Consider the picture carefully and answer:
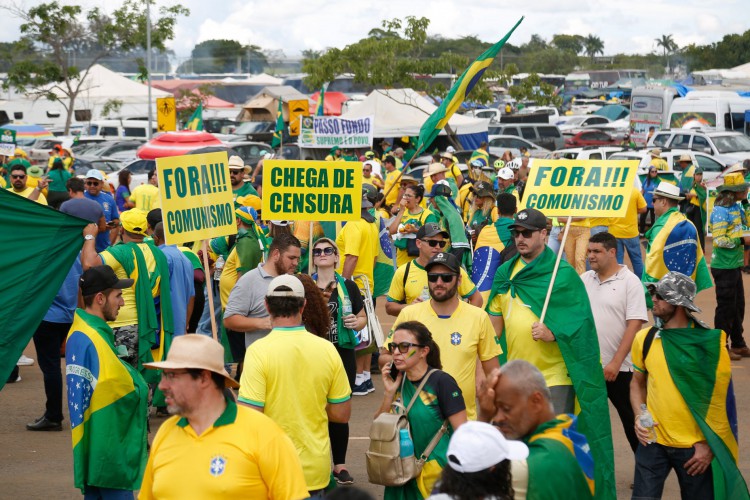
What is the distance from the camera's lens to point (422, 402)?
5.55 meters

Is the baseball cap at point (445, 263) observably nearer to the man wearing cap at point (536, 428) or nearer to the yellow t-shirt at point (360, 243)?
the man wearing cap at point (536, 428)

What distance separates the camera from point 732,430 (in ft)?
20.4

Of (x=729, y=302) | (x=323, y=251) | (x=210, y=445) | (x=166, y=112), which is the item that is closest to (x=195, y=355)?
(x=210, y=445)

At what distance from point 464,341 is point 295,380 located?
1.28 metres

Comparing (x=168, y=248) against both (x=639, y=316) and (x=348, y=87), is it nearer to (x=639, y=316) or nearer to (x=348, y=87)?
(x=639, y=316)

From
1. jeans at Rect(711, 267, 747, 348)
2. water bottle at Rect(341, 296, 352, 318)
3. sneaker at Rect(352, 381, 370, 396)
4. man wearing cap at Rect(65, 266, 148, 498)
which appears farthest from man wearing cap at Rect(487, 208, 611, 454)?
jeans at Rect(711, 267, 747, 348)

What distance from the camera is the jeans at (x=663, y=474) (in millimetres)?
6117

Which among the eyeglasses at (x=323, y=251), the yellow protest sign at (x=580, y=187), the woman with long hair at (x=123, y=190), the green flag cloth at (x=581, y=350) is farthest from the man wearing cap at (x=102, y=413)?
the woman with long hair at (x=123, y=190)

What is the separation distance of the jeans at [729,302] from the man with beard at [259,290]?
5.86 meters

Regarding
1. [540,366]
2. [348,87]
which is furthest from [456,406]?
[348,87]

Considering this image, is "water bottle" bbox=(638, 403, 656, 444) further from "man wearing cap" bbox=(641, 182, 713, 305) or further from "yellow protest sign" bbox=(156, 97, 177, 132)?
"yellow protest sign" bbox=(156, 97, 177, 132)

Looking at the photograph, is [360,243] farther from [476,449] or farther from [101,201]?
[476,449]

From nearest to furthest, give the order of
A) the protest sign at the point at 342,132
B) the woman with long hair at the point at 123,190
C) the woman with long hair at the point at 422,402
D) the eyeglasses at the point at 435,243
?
the woman with long hair at the point at 422,402, the eyeglasses at the point at 435,243, the woman with long hair at the point at 123,190, the protest sign at the point at 342,132

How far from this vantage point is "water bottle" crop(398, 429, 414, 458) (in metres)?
5.39
